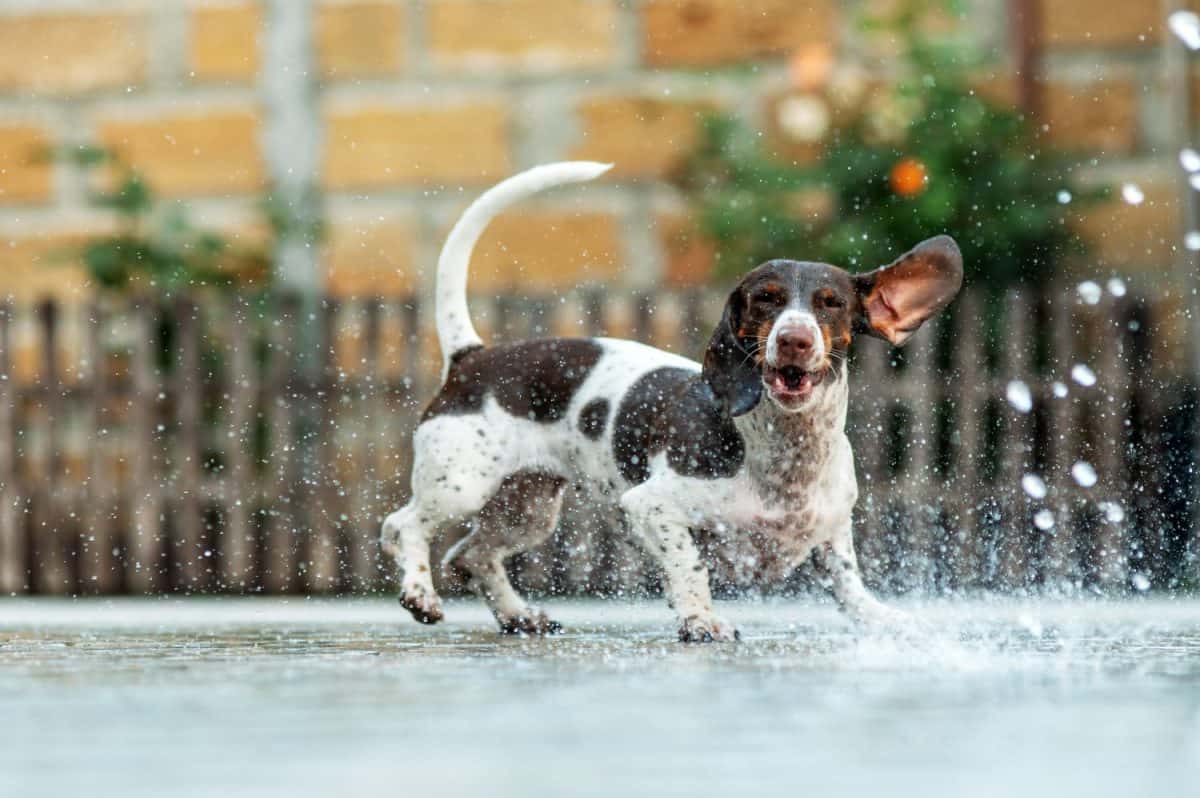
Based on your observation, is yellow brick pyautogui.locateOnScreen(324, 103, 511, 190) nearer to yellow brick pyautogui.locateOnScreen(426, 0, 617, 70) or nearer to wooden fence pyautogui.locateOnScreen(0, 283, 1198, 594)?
yellow brick pyautogui.locateOnScreen(426, 0, 617, 70)

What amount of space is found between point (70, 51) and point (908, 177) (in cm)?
352

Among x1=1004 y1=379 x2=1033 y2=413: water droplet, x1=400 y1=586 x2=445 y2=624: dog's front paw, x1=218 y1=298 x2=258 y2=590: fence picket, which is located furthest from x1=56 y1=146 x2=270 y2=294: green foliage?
x1=400 y1=586 x2=445 y2=624: dog's front paw

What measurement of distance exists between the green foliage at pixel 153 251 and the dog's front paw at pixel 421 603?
405 cm

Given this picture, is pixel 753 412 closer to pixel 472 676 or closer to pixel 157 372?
pixel 472 676

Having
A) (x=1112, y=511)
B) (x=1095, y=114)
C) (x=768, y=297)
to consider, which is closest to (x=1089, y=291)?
(x=1112, y=511)

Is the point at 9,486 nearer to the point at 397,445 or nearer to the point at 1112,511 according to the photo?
the point at 397,445

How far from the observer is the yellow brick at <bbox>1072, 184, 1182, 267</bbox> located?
9.30m

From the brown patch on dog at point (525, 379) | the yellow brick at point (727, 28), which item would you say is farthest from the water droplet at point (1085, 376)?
the brown patch on dog at point (525, 379)

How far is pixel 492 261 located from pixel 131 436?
150 cm

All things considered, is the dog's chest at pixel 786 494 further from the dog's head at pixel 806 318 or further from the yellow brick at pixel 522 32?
the yellow brick at pixel 522 32

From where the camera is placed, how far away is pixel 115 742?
3342 mm

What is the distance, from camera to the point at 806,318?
524 cm

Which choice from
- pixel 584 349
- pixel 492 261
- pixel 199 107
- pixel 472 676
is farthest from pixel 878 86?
pixel 472 676

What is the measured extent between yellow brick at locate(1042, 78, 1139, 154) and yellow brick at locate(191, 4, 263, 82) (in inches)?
119
